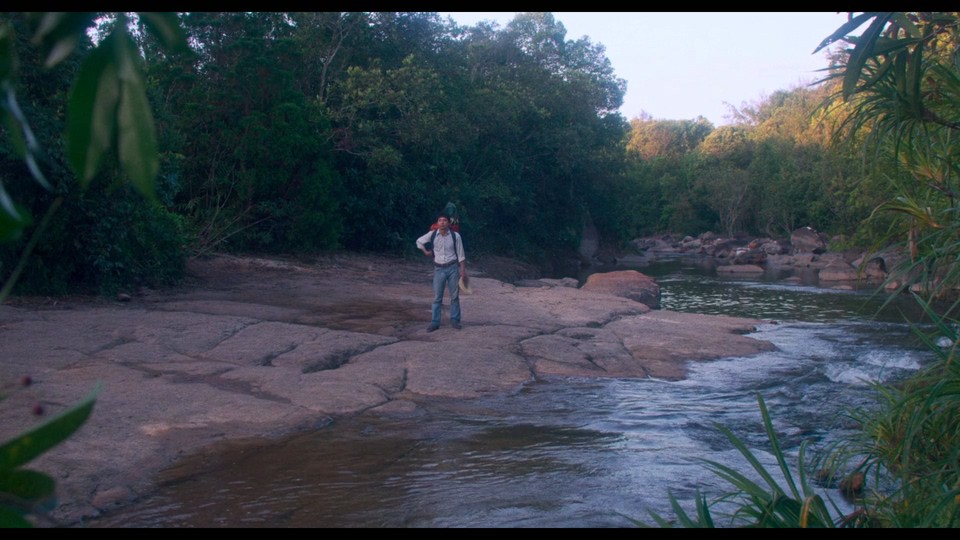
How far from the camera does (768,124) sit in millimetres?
58375

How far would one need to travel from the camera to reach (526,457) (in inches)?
259

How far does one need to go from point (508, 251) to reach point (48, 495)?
30338mm

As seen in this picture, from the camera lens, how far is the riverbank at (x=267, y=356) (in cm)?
627

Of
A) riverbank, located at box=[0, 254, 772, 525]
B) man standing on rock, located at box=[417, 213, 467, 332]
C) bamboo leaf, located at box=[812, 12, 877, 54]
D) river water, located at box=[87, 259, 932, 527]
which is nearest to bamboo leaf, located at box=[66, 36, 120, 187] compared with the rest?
river water, located at box=[87, 259, 932, 527]

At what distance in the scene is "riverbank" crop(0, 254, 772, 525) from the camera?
20.6ft

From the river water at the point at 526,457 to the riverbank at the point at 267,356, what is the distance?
367 mm

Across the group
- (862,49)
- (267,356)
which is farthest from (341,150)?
(862,49)

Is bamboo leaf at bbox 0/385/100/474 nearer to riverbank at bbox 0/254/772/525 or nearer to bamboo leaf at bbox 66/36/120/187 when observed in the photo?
bamboo leaf at bbox 66/36/120/187

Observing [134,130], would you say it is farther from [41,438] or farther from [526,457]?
[526,457]

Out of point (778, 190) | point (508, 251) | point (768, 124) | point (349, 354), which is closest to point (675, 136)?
point (768, 124)

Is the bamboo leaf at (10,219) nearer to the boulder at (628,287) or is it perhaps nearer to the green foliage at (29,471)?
the green foliage at (29,471)

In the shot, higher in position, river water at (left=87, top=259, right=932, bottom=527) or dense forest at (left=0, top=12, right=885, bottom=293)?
dense forest at (left=0, top=12, right=885, bottom=293)

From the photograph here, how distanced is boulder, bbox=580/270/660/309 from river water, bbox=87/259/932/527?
7.73 meters

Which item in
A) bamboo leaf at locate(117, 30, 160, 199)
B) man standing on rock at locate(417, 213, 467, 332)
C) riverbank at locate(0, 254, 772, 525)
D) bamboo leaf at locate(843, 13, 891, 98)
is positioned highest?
bamboo leaf at locate(843, 13, 891, 98)
